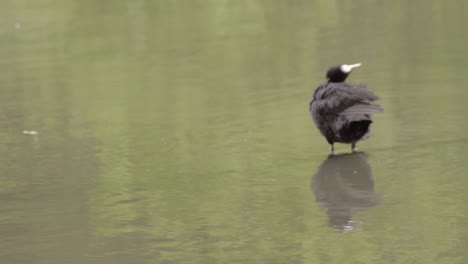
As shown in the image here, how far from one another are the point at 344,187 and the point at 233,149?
1542 mm

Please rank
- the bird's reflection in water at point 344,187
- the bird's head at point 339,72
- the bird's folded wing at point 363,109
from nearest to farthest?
the bird's reflection in water at point 344,187 < the bird's folded wing at point 363,109 < the bird's head at point 339,72

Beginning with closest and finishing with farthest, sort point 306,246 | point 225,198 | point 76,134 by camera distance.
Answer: point 306,246, point 225,198, point 76,134

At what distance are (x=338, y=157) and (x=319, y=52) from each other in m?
5.59

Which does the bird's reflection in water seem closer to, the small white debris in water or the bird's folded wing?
the bird's folded wing

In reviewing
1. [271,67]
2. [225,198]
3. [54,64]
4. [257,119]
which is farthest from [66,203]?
[54,64]

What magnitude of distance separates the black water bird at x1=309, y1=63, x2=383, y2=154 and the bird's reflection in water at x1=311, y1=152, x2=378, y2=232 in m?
0.18

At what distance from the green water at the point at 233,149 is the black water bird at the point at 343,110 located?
0.63 feet

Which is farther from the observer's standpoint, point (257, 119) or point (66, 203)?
point (257, 119)

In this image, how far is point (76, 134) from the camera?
34.9 ft

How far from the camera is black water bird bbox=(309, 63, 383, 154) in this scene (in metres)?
8.70

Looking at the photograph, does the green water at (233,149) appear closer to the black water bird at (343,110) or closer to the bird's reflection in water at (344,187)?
the bird's reflection in water at (344,187)

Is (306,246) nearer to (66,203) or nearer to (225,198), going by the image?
(225,198)

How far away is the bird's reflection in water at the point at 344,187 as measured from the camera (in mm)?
7266

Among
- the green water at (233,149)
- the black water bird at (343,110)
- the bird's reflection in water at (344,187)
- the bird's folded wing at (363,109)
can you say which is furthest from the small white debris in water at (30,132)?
the bird's folded wing at (363,109)
